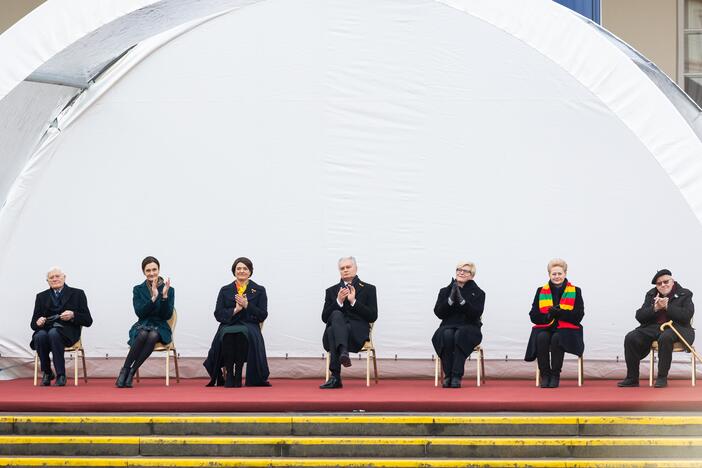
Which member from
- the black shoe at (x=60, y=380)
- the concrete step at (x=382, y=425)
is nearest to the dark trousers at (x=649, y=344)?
the concrete step at (x=382, y=425)

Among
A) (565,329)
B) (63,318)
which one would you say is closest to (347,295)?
(565,329)

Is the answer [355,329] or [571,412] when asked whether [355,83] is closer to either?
[355,329]

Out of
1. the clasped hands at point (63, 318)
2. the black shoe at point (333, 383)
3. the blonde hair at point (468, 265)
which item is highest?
the blonde hair at point (468, 265)

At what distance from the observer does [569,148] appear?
37.2 feet

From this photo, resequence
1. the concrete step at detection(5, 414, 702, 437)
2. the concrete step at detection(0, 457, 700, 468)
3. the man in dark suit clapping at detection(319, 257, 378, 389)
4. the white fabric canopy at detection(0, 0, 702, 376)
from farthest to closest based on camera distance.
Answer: the white fabric canopy at detection(0, 0, 702, 376) → the man in dark suit clapping at detection(319, 257, 378, 389) → the concrete step at detection(5, 414, 702, 437) → the concrete step at detection(0, 457, 700, 468)

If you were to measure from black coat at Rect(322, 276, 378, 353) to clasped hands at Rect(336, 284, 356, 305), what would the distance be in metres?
0.03

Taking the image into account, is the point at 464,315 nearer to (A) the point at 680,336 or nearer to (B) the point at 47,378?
(A) the point at 680,336

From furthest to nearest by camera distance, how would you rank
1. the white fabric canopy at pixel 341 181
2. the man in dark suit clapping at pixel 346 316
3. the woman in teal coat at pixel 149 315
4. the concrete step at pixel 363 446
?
the white fabric canopy at pixel 341 181 < the woman in teal coat at pixel 149 315 < the man in dark suit clapping at pixel 346 316 < the concrete step at pixel 363 446

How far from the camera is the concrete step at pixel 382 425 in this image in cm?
810

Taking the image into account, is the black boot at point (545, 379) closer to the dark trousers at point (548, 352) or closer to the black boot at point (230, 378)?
the dark trousers at point (548, 352)

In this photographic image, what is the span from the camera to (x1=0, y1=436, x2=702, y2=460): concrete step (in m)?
7.83

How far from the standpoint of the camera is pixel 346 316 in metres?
10.4

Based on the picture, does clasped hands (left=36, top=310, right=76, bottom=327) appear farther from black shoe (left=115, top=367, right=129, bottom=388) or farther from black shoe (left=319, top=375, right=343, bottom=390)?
black shoe (left=319, top=375, right=343, bottom=390)

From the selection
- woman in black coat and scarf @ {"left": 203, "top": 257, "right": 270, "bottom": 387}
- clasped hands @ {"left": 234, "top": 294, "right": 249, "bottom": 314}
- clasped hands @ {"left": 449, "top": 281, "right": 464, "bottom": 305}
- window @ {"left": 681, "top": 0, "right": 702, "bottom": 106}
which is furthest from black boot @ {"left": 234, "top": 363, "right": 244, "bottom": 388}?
window @ {"left": 681, "top": 0, "right": 702, "bottom": 106}
